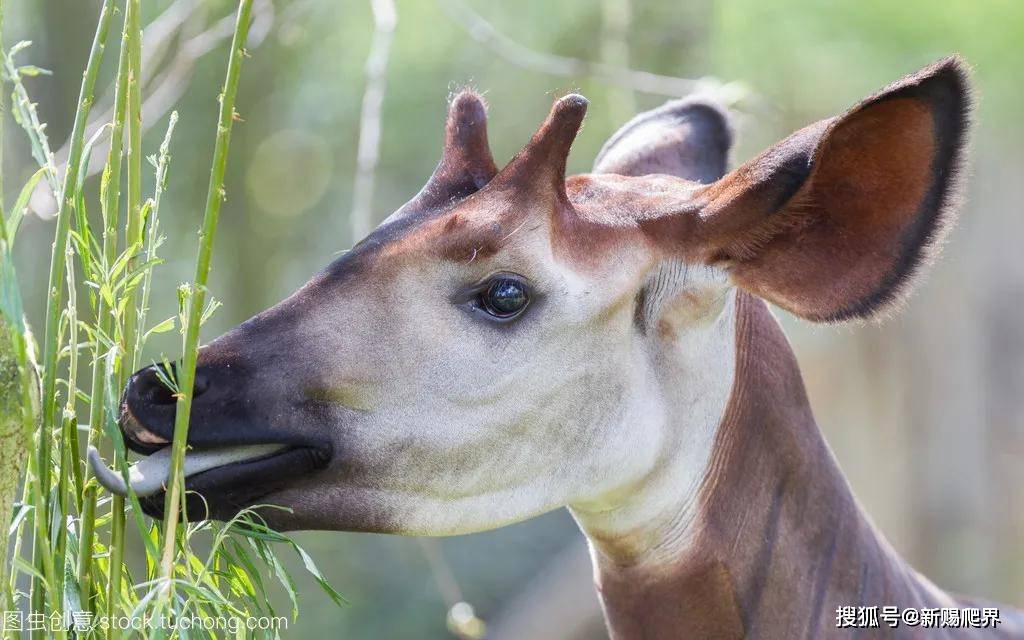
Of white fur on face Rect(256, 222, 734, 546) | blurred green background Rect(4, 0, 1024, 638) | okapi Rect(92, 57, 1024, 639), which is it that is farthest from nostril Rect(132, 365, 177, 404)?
blurred green background Rect(4, 0, 1024, 638)

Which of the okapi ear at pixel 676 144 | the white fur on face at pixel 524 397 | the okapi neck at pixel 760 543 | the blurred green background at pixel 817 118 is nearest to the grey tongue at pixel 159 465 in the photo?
the white fur on face at pixel 524 397

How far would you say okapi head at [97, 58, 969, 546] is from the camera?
6.61 ft

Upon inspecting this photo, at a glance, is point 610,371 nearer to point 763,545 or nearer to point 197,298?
point 763,545

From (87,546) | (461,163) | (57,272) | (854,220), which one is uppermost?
(461,163)

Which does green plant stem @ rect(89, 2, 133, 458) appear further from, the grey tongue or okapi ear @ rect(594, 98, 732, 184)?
okapi ear @ rect(594, 98, 732, 184)

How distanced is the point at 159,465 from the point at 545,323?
72 cm

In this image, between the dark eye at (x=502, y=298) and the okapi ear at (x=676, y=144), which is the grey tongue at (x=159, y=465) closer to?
the dark eye at (x=502, y=298)

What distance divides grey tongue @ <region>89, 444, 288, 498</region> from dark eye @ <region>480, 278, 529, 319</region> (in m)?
0.44

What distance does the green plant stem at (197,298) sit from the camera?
5.47 ft

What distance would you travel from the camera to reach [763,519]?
7.95 ft

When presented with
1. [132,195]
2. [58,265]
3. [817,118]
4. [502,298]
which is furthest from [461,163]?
[817,118]

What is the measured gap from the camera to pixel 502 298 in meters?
2.17

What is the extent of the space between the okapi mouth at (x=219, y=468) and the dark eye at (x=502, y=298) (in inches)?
15.1

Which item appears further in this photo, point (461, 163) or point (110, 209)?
point (461, 163)
